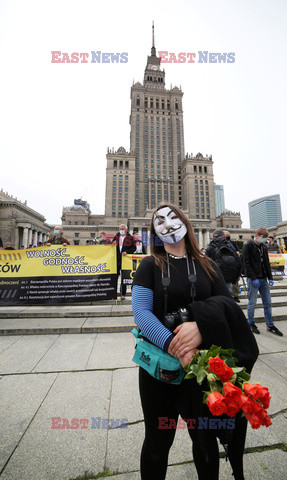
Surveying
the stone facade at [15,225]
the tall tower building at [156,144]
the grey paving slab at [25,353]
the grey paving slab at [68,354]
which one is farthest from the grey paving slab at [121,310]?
the tall tower building at [156,144]

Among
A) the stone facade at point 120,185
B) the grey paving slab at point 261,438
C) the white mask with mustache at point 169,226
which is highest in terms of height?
the stone facade at point 120,185

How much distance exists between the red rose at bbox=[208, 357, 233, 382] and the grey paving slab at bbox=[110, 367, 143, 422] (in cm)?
190

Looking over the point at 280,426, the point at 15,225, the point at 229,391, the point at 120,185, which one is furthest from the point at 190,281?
the point at 120,185

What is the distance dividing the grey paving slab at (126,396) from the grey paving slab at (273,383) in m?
1.56

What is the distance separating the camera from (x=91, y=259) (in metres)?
6.71

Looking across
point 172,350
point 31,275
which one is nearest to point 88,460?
point 172,350

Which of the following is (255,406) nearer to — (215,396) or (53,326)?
(215,396)

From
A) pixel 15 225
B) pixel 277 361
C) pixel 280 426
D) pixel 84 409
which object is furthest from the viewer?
pixel 15 225

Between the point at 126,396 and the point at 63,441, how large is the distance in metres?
0.86

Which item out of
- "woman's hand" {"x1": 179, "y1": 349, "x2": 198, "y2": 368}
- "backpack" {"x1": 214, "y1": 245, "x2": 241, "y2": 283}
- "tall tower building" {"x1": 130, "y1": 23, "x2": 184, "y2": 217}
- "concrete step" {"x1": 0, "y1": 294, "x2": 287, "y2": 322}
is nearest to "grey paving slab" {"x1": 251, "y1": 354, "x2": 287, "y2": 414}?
"woman's hand" {"x1": 179, "y1": 349, "x2": 198, "y2": 368}

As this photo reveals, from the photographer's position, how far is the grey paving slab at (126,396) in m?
2.30

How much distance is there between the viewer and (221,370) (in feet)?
3.06

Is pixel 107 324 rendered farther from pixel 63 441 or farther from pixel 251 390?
pixel 251 390

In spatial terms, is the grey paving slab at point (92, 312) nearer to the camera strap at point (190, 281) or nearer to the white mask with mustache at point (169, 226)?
Answer: the white mask with mustache at point (169, 226)
